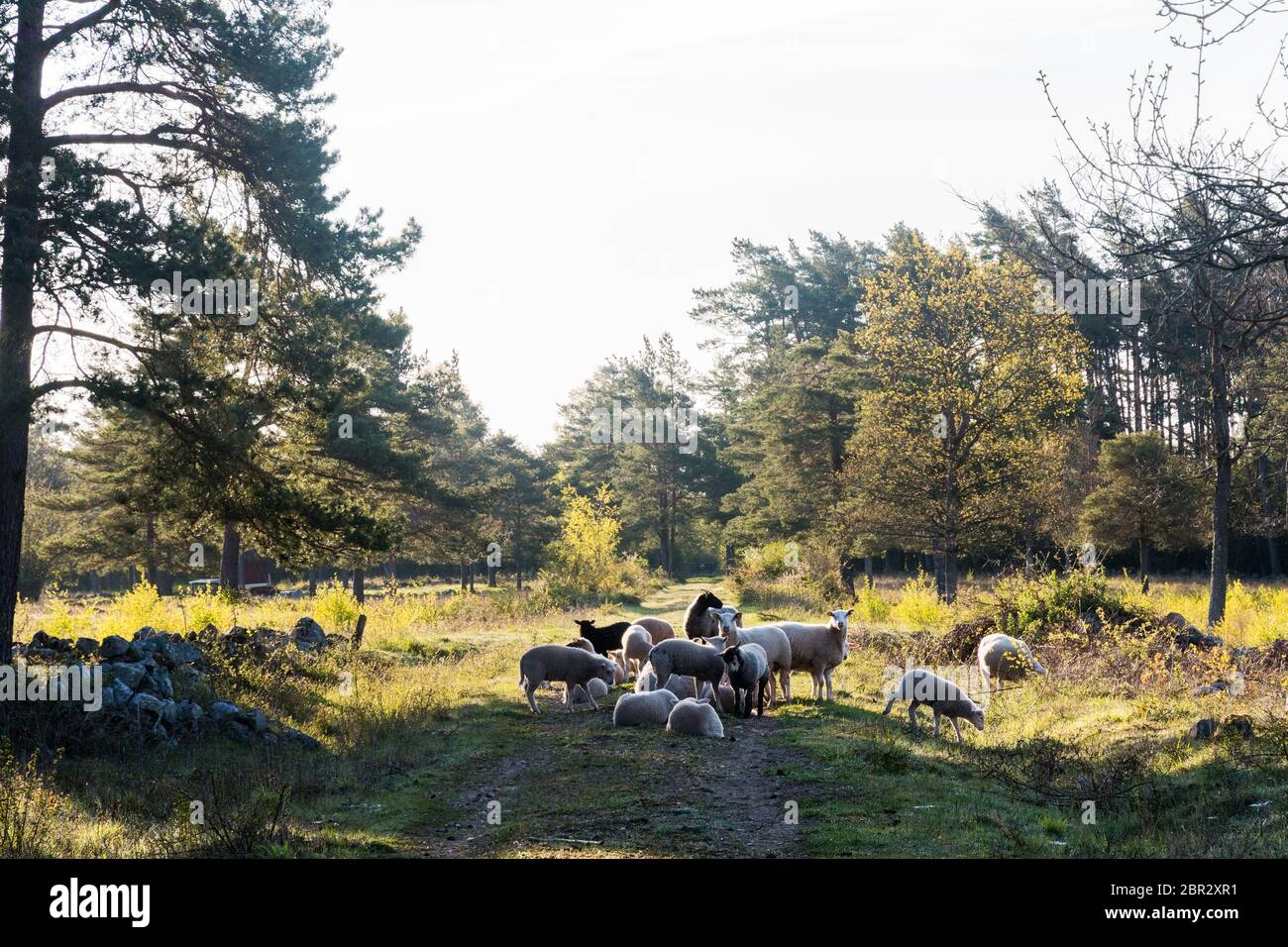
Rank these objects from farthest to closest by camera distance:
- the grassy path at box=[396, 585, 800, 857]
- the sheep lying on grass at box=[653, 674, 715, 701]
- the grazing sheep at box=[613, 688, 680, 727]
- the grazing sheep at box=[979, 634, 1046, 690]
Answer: the grazing sheep at box=[979, 634, 1046, 690]
the sheep lying on grass at box=[653, 674, 715, 701]
the grazing sheep at box=[613, 688, 680, 727]
the grassy path at box=[396, 585, 800, 857]

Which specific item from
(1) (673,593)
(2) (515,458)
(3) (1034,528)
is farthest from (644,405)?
(3) (1034,528)

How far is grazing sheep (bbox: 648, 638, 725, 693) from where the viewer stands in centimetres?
1467

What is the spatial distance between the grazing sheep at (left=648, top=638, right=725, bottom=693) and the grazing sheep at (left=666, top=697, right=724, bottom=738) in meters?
1.50

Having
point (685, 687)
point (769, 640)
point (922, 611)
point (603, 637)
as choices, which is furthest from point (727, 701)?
point (922, 611)

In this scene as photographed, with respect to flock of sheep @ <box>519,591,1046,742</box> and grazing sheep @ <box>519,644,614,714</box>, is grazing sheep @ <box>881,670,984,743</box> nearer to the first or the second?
flock of sheep @ <box>519,591,1046,742</box>

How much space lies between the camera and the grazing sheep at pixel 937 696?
1363 centimetres

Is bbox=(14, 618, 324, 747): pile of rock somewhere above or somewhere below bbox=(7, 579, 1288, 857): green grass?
above

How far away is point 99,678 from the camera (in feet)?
41.9

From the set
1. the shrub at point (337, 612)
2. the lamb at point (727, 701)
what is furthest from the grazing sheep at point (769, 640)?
the shrub at point (337, 612)

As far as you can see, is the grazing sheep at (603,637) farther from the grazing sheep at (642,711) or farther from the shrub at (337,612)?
the shrub at (337,612)

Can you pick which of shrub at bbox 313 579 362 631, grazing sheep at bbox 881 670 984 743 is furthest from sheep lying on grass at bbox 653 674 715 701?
shrub at bbox 313 579 362 631

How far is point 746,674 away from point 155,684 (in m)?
8.53
